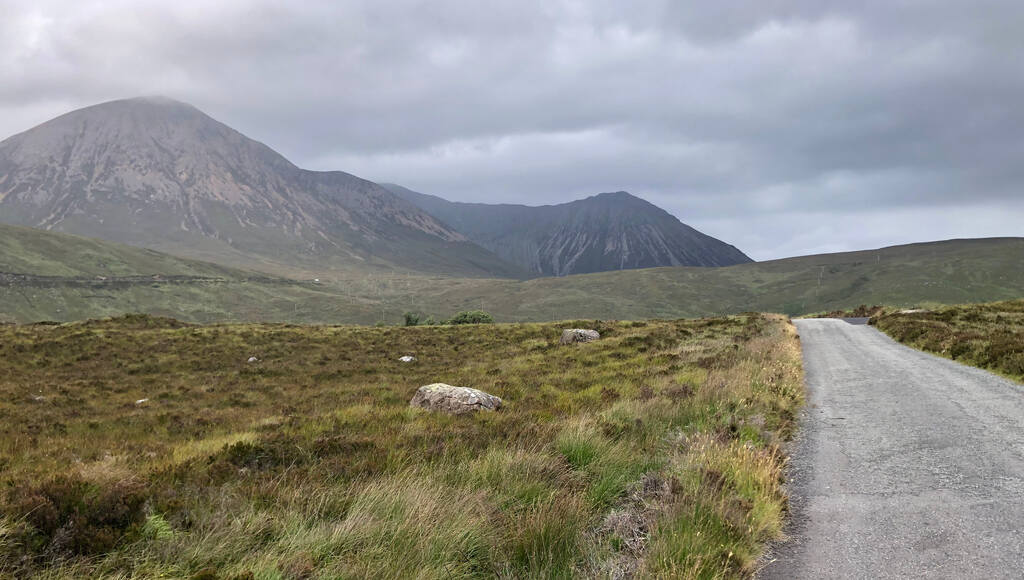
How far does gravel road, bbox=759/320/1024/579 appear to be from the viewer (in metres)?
4.91

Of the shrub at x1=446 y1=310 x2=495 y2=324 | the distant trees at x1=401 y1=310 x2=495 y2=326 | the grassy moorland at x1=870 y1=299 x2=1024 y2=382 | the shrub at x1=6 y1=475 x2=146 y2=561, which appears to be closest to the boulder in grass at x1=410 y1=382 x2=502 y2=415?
the shrub at x1=6 y1=475 x2=146 y2=561

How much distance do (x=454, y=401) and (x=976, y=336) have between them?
2347 cm

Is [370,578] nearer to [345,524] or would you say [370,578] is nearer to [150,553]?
[345,524]

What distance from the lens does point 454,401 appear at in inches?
527

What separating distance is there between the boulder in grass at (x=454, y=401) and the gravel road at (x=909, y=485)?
24.3 ft

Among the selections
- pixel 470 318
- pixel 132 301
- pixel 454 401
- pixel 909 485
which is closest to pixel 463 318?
pixel 470 318

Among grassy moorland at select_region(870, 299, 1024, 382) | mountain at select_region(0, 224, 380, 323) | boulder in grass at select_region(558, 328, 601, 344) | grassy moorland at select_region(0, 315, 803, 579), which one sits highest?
grassy moorland at select_region(870, 299, 1024, 382)

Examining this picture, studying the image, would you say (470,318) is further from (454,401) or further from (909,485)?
(909,485)

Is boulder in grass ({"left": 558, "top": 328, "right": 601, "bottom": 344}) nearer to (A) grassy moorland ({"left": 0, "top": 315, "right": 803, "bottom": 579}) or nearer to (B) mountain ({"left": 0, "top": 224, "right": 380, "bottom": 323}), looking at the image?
(A) grassy moorland ({"left": 0, "top": 315, "right": 803, "bottom": 579})

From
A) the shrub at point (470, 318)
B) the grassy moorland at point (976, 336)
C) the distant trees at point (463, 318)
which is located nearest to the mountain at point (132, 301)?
the distant trees at point (463, 318)

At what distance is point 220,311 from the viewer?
169 metres

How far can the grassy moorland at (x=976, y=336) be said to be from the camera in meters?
16.7

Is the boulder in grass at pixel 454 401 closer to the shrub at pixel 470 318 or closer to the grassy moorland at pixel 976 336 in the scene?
the grassy moorland at pixel 976 336

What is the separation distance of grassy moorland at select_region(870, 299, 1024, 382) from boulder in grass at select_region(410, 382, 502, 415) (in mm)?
15404
